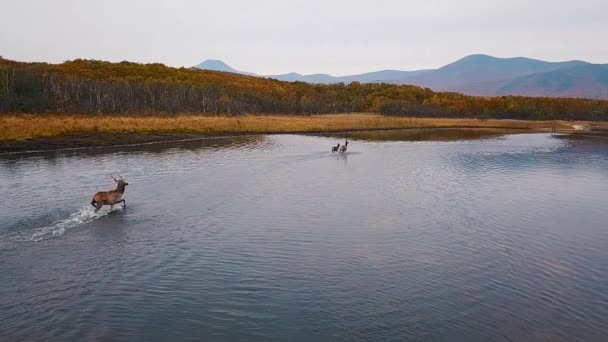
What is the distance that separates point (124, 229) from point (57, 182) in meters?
10.9

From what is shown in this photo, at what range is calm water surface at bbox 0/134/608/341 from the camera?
34.6 ft

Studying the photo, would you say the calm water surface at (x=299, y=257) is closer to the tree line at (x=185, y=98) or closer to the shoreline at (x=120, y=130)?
the shoreline at (x=120, y=130)

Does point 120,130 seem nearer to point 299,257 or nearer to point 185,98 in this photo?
point 185,98

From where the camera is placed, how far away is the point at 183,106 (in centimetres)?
8425

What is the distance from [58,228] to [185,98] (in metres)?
76.2

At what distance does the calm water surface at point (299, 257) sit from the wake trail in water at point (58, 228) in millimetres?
71

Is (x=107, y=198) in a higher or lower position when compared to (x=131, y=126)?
lower

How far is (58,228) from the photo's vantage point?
55.0 ft

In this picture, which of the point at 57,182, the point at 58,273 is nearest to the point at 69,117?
the point at 57,182

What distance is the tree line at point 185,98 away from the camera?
70312 millimetres

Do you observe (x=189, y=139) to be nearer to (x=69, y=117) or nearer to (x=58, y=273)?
(x=69, y=117)

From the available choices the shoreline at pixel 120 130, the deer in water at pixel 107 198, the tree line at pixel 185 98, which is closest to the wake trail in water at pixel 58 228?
the deer in water at pixel 107 198

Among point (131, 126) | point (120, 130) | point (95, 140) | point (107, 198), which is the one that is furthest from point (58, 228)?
point (131, 126)

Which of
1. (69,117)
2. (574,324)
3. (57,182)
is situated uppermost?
(69,117)
